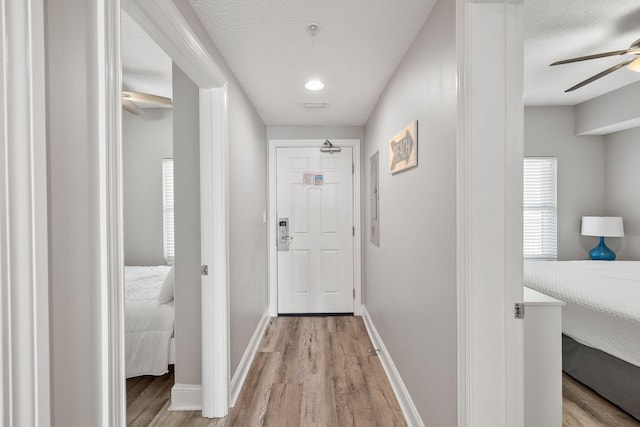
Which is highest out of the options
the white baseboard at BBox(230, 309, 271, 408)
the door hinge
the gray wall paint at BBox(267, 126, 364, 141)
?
the gray wall paint at BBox(267, 126, 364, 141)

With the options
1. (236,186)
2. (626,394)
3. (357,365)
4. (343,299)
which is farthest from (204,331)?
(626,394)

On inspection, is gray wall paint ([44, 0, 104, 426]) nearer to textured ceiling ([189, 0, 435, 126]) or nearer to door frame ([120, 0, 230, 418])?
textured ceiling ([189, 0, 435, 126])

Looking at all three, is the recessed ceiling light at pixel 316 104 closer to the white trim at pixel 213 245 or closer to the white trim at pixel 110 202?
the white trim at pixel 213 245

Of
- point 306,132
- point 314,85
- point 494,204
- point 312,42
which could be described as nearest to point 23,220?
point 494,204

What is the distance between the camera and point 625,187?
3.93m

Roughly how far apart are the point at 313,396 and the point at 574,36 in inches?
122

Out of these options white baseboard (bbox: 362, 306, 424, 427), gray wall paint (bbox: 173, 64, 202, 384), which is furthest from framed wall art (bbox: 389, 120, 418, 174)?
white baseboard (bbox: 362, 306, 424, 427)

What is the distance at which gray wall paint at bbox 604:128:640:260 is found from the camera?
12.6 ft

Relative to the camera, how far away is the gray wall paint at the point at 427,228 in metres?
1.46

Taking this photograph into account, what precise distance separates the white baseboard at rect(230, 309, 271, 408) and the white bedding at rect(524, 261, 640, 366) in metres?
2.38

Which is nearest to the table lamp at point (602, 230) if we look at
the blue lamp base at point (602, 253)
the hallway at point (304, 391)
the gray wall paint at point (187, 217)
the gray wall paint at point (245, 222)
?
the blue lamp base at point (602, 253)

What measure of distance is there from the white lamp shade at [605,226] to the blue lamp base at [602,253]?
0.22 m

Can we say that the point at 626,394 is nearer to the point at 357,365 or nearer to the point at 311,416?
the point at 357,365

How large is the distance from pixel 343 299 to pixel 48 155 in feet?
12.0
